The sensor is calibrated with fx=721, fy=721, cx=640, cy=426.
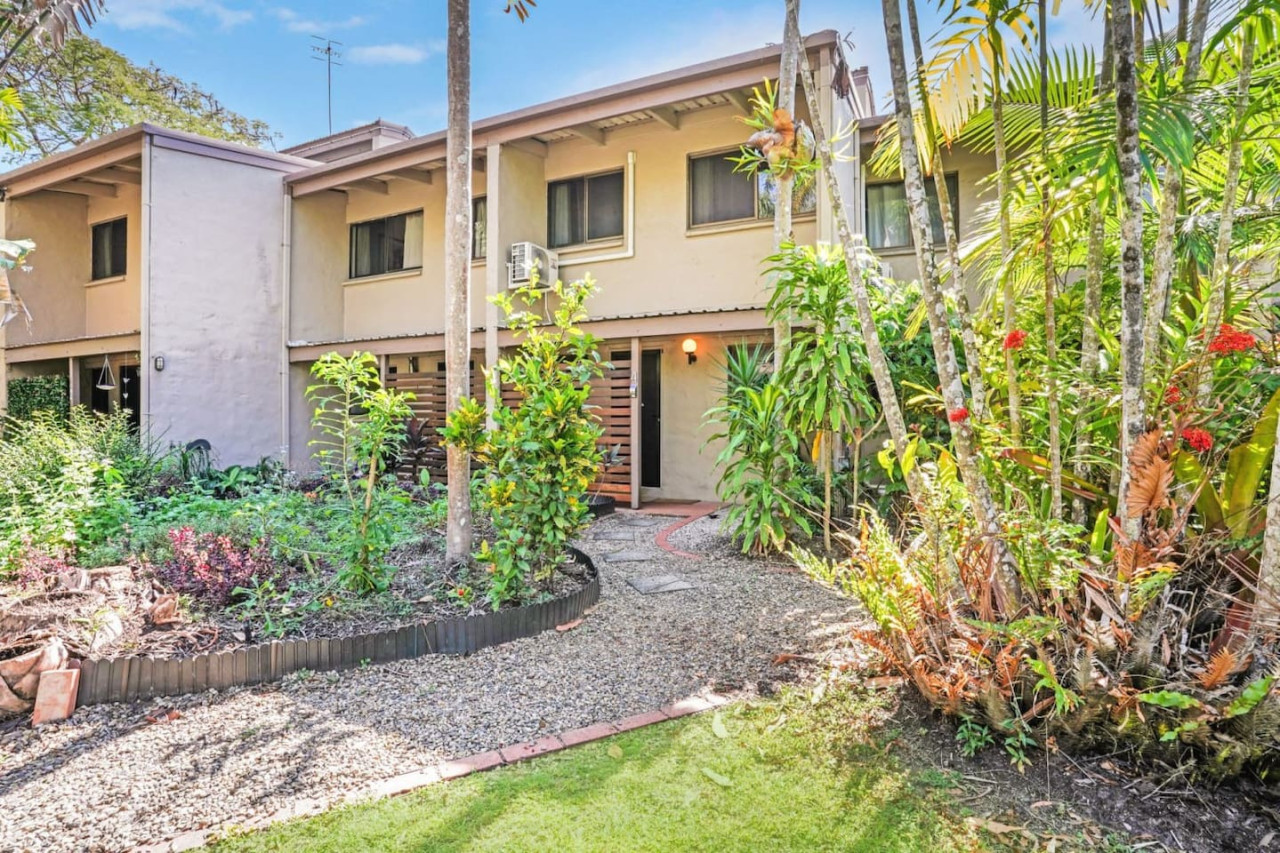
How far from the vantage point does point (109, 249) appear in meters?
13.2

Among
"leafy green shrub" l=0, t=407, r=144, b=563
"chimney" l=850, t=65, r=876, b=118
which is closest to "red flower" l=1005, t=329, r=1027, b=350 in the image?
"leafy green shrub" l=0, t=407, r=144, b=563

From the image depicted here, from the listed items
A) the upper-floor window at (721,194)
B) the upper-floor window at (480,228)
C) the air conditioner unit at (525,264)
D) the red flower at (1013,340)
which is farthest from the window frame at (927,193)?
the red flower at (1013,340)

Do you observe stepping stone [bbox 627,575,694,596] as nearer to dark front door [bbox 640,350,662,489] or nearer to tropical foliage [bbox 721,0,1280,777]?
tropical foliage [bbox 721,0,1280,777]

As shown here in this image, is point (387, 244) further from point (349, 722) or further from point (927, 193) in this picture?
point (349, 722)

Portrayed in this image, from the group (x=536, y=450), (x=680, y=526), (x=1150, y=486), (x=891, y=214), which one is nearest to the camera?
(x=1150, y=486)

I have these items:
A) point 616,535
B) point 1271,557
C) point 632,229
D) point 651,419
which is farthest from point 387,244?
point 1271,557

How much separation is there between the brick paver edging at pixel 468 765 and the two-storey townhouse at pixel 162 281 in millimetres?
9802

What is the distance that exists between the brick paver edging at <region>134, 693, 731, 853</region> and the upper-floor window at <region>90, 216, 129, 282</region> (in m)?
13.8

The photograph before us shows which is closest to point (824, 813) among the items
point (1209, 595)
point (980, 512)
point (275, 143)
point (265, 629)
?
point (980, 512)

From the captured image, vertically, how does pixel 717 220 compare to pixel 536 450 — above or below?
above

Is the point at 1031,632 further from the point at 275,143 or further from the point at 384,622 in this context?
the point at 275,143

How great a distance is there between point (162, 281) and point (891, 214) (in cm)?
1054

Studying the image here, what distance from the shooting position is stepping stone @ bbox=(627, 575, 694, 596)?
5.41 metres

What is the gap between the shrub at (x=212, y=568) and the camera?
4430 millimetres
